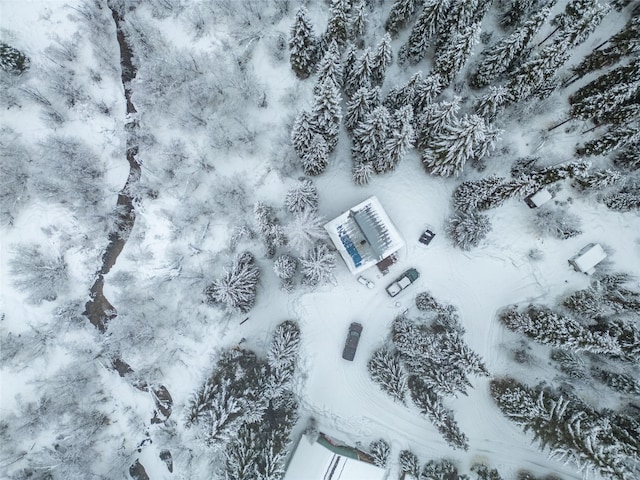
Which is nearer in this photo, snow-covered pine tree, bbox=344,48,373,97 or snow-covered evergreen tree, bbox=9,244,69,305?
snow-covered pine tree, bbox=344,48,373,97

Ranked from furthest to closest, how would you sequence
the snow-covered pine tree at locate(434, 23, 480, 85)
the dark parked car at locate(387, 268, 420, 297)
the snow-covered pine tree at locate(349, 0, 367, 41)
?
1. the dark parked car at locate(387, 268, 420, 297)
2. the snow-covered pine tree at locate(349, 0, 367, 41)
3. the snow-covered pine tree at locate(434, 23, 480, 85)

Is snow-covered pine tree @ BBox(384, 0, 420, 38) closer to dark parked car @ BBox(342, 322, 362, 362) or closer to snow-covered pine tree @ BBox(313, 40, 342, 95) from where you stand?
snow-covered pine tree @ BBox(313, 40, 342, 95)

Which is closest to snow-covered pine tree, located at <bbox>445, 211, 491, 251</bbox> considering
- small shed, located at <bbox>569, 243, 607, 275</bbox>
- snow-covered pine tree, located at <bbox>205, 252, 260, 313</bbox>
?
small shed, located at <bbox>569, 243, 607, 275</bbox>

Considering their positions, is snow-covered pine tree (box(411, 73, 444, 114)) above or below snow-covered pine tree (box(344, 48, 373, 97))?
below

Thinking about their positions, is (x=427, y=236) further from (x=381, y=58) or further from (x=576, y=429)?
(x=576, y=429)

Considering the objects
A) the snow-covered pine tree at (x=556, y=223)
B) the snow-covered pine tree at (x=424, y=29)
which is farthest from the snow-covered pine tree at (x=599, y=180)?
the snow-covered pine tree at (x=424, y=29)

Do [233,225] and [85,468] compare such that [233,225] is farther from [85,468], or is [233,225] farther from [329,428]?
[85,468]
